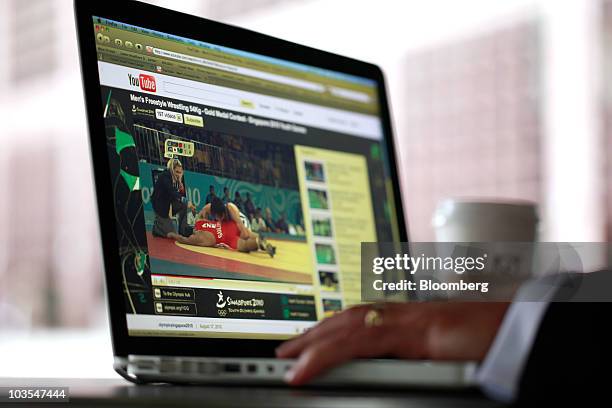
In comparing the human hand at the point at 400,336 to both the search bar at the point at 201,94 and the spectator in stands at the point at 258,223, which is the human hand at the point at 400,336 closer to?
the spectator in stands at the point at 258,223

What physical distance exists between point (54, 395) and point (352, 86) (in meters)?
0.58

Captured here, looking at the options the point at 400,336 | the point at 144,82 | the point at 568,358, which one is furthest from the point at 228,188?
the point at 568,358

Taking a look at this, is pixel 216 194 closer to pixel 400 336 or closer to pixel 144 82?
pixel 144 82

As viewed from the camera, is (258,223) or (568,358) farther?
(258,223)

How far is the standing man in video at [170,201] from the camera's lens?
694 millimetres

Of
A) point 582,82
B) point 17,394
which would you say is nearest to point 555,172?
point 582,82

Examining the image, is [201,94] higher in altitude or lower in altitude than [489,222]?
higher

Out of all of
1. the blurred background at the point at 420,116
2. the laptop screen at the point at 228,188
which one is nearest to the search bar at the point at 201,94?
the laptop screen at the point at 228,188

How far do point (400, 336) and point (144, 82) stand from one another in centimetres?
36

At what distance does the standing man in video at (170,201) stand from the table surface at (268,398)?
0.19 meters

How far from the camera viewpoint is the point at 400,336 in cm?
58

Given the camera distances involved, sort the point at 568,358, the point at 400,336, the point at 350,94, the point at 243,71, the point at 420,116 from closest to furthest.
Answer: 1. the point at 568,358
2. the point at 400,336
3. the point at 243,71
4. the point at 350,94
5. the point at 420,116

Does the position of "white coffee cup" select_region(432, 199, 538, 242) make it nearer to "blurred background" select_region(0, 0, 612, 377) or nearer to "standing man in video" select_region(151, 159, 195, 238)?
"standing man in video" select_region(151, 159, 195, 238)

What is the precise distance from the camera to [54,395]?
515 millimetres
